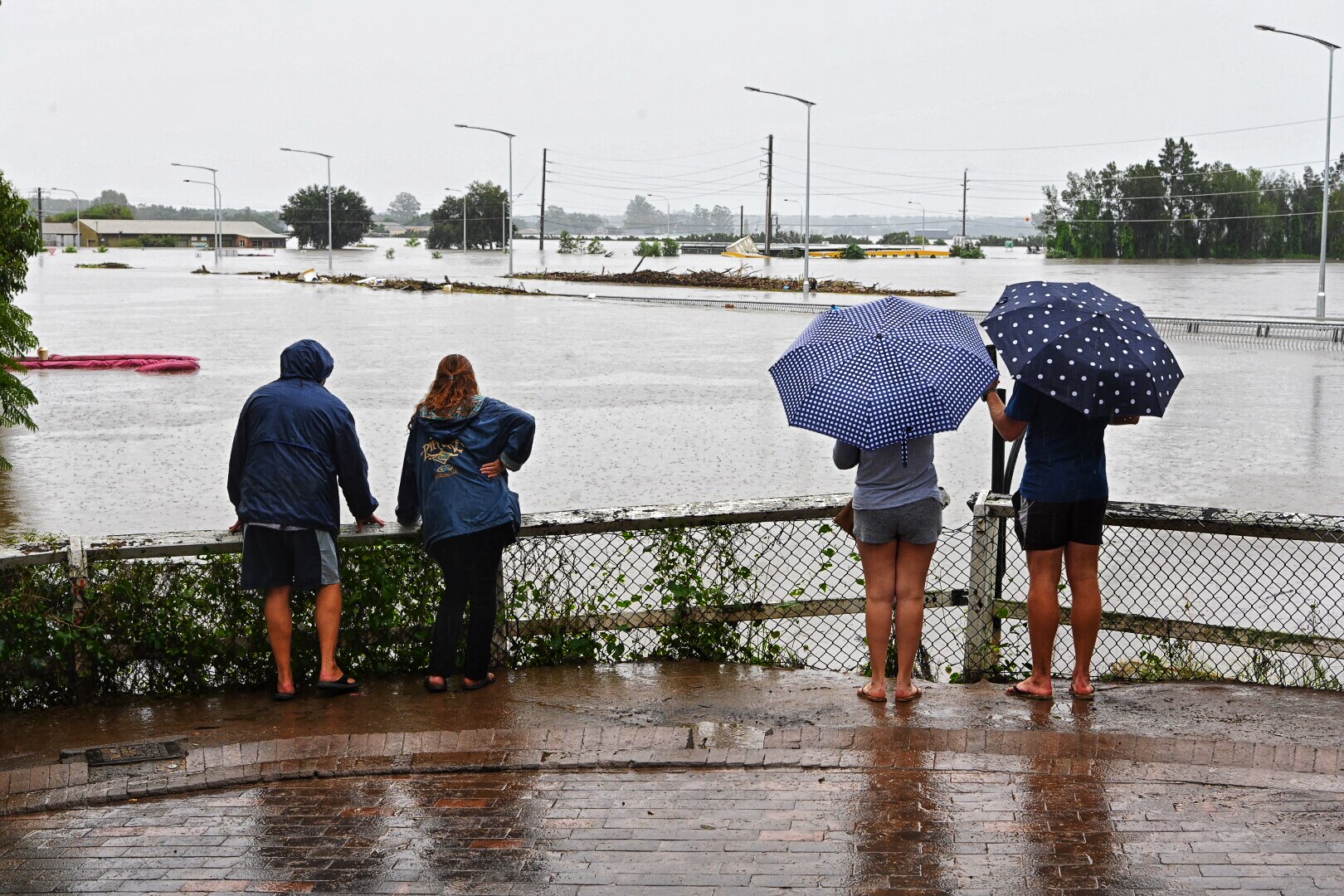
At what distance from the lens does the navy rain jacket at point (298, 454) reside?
594cm

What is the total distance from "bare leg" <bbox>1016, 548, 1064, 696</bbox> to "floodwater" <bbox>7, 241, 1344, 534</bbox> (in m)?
5.83

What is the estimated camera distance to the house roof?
510 feet

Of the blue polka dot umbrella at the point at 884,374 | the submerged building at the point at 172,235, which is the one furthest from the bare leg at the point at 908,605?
the submerged building at the point at 172,235

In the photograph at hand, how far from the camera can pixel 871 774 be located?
17.0ft

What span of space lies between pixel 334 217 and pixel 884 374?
12033 cm

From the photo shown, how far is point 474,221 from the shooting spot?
120250mm

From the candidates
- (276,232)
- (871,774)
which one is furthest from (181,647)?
(276,232)

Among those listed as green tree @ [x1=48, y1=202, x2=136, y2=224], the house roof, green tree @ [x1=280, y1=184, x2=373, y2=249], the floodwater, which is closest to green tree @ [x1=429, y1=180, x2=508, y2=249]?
green tree @ [x1=280, y1=184, x2=373, y2=249]

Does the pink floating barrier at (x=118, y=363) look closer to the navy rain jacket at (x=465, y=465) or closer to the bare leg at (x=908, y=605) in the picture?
the navy rain jacket at (x=465, y=465)

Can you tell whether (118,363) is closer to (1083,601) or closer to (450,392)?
(450,392)

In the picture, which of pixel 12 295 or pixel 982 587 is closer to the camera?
pixel 982 587

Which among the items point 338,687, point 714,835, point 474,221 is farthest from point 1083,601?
point 474,221

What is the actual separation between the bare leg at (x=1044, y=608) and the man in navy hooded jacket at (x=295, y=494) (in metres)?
2.86

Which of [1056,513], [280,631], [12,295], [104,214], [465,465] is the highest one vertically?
[104,214]
